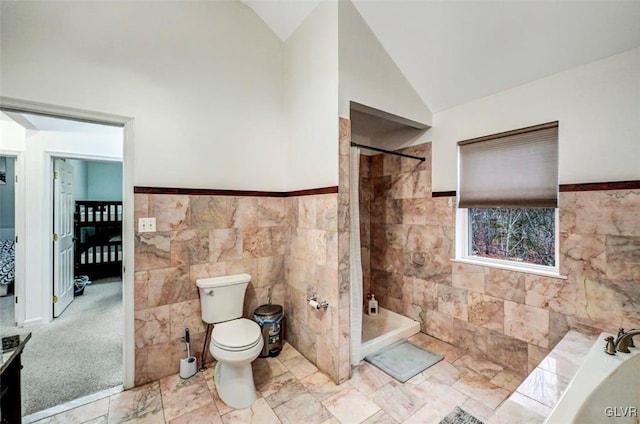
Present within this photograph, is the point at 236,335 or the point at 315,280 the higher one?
the point at 315,280

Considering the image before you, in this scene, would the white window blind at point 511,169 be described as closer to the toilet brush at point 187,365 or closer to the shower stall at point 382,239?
the shower stall at point 382,239

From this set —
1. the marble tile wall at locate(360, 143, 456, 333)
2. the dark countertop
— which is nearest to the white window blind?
the marble tile wall at locate(360, 143, 456, 333)

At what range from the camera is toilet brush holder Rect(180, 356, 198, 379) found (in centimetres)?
209

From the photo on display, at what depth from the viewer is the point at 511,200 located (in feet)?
7.11

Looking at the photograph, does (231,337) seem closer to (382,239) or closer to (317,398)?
(317,398)

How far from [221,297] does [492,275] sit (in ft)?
7.45

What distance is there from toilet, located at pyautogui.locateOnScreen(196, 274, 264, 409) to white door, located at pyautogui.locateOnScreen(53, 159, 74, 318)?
2301 millimetres

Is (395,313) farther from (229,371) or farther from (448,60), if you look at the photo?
(448,60)

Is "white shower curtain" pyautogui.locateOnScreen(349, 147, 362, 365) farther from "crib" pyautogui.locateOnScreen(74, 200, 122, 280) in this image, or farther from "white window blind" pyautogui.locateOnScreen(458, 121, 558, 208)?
"crib" pyautogui.locateOnScreen(74, 200, 122, 280)

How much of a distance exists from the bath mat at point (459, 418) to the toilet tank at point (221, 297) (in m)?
1.64

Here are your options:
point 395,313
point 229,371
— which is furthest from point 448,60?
point 229,371

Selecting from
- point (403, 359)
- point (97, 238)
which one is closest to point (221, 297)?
point (403, 359)

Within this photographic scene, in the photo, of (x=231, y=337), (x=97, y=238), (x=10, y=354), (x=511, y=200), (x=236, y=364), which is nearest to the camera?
(x=10, y=354)

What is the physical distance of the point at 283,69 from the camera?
8.82 feet
